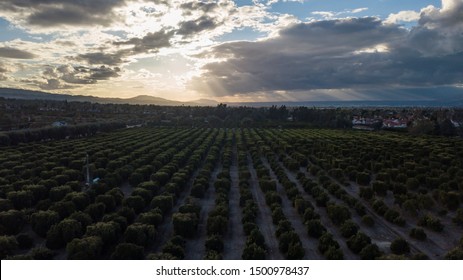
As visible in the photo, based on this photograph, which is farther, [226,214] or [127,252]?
[226,214]

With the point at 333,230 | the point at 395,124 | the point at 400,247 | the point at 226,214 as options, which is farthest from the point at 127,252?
the point at 395,124

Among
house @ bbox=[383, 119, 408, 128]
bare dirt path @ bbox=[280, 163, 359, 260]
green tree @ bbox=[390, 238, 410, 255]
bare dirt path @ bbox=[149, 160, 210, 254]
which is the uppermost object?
house @ bbox=[383, 119, 408, 128]

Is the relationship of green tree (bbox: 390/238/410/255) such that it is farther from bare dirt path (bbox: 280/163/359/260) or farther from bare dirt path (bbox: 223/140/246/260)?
bare dirt path (bbox: 223/140/246/260)

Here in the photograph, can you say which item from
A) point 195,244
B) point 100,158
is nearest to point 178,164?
point 100,158

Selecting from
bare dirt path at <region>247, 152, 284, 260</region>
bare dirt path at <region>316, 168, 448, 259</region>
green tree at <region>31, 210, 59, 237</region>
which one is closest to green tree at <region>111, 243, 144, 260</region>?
green tree at <region>31, 210, 59, 237</region>

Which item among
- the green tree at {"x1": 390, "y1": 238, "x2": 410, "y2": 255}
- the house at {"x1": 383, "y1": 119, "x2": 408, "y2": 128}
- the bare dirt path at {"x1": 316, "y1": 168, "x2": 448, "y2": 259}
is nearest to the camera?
the green tree at {"x1": 390, "y1": 238, "x2": 410, "y2": 255}

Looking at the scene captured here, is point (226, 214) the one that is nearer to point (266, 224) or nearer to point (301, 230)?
point (266, 224)

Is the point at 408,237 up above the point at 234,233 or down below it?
above

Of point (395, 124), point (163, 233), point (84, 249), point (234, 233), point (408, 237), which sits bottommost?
point (163, 233)

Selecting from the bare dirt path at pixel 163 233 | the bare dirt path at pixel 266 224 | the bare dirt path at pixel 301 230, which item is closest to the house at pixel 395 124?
the bare dirt path at pixel 266 224

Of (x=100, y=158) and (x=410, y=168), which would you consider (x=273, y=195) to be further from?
(x=100, y=158)

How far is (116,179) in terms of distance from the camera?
36188 mm

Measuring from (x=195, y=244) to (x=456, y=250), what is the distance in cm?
1405
